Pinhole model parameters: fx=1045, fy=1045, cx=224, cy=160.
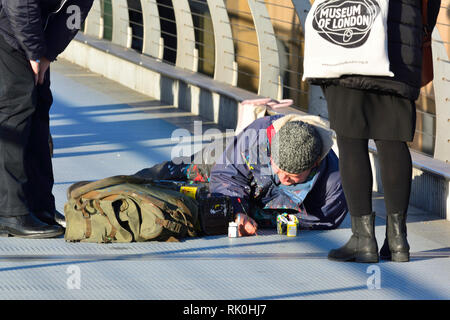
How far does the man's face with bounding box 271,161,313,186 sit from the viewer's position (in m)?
5.58

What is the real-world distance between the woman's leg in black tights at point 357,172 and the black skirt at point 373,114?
0.06 m

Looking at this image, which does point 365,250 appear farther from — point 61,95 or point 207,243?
point 61,95

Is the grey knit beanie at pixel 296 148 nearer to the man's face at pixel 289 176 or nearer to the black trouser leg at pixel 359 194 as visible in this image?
the man's face at pixel 289 176

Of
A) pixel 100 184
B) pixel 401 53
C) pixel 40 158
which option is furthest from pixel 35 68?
pixel 401 53

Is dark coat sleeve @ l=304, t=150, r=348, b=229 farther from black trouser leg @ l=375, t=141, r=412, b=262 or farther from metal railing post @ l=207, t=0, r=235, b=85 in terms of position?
metal railing post @ l=207, t=0, r=235, b=85

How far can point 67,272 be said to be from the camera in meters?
4.79

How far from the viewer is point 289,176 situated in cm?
559

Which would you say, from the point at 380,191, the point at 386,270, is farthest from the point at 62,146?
the point at 386,270

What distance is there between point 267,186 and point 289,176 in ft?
0.79

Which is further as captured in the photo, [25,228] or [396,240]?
[25,228]

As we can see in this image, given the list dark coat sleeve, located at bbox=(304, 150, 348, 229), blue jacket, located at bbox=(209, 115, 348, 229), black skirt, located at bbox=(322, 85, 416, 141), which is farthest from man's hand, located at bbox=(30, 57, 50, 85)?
dark coat sleeve, located at bbox=(304, 150, 348, 229)

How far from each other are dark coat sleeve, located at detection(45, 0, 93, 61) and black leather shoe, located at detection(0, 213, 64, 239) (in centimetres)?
85

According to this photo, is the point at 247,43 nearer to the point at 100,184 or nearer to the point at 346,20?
the point at 100,184

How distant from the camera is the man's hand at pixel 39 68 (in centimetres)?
527
